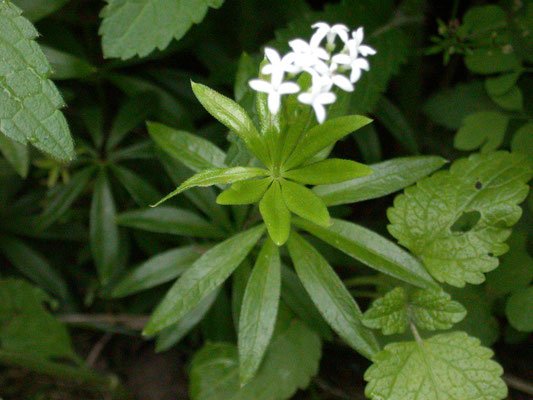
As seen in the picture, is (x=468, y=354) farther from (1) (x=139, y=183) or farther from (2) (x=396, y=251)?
(1) (x=139, y=183)

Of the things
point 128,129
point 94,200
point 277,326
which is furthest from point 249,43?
point 277,326

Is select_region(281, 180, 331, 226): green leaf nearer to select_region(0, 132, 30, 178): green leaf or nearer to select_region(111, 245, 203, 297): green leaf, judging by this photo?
select_region(111, 245, 203, 297): green leaf

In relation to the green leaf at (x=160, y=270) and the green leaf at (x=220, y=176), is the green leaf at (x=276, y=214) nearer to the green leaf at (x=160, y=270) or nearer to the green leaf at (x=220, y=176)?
the green leaf at (x=220, y=176)

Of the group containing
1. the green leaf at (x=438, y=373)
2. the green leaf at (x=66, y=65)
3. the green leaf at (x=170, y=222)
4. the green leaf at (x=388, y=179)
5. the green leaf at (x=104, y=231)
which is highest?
the green leaf at (x=66, y=65)

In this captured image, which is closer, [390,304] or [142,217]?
[390,304]

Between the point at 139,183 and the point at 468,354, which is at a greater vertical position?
the point at 139,183

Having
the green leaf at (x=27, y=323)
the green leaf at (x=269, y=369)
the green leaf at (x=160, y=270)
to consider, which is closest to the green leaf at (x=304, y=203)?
the green leaf at (x=160, y=270)

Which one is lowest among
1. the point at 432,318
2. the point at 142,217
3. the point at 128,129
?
the point at 432,318

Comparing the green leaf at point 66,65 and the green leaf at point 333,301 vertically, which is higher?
the green leaf at point 66,65
